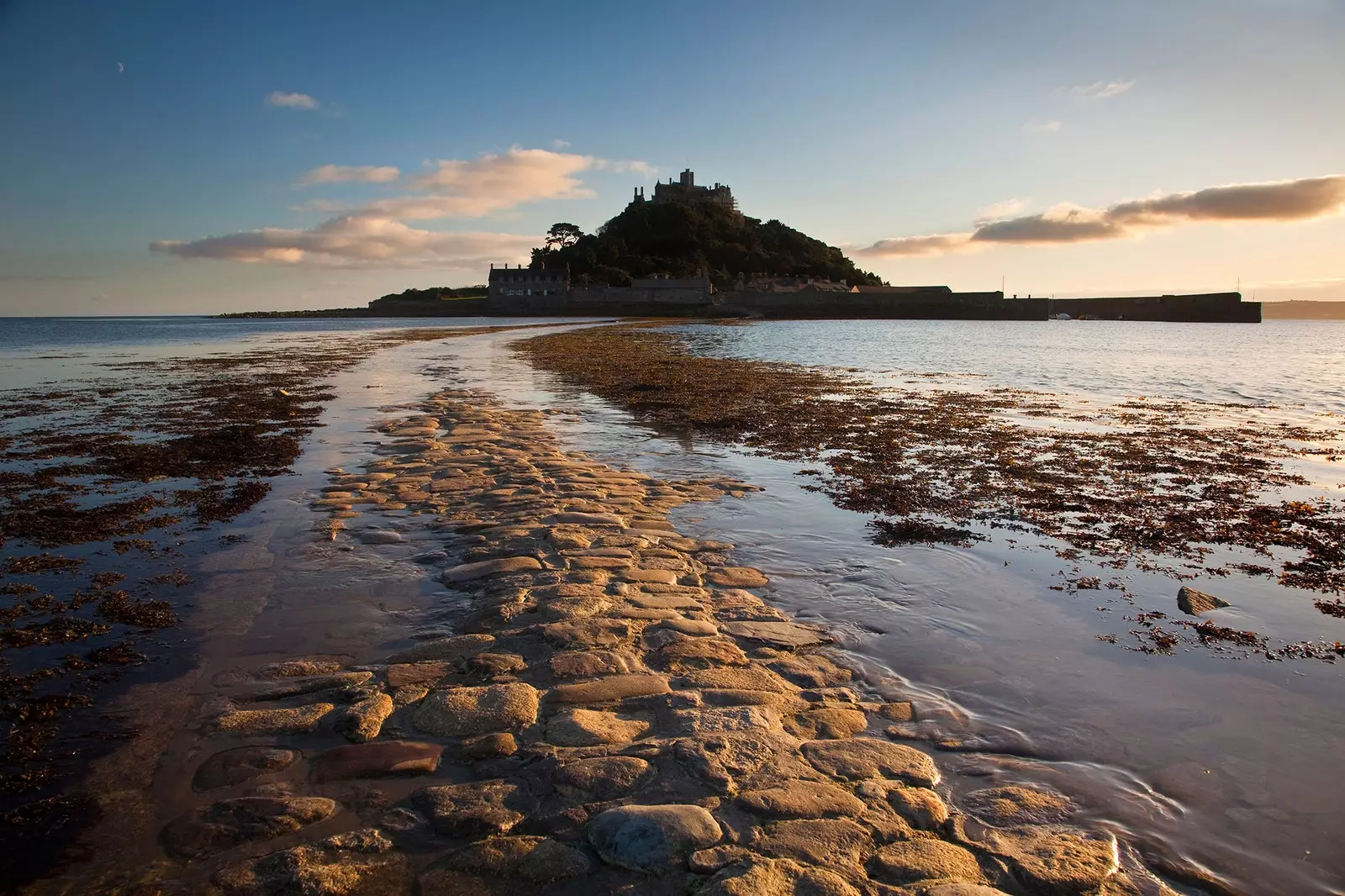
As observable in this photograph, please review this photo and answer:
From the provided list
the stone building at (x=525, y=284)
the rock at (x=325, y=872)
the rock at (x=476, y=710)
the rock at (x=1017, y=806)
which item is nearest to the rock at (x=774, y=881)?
the rock at (x=1017, y=806)

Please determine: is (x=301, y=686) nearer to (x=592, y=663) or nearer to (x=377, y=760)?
(x=377, y=760)

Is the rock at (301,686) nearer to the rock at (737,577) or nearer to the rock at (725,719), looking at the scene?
the rock at (725,719)

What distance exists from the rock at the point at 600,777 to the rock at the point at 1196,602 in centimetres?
410

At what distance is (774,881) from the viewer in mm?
2447

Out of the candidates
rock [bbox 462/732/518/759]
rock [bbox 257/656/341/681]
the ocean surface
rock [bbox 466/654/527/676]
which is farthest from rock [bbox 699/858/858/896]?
rock [bbox 257/656/341/681]

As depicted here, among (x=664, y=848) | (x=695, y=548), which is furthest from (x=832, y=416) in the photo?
(x=664, y=848)

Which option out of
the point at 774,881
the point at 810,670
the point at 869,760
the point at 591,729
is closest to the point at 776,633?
the point at 810,670

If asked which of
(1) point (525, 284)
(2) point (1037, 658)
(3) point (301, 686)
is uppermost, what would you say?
(1) point (525, 284)

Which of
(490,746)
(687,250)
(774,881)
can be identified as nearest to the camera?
(774,881)

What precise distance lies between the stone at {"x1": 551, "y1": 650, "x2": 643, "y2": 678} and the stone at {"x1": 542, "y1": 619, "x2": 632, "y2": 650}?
9 cm

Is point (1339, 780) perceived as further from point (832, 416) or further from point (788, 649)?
point (832, 416)

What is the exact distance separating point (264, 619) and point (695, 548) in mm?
3166

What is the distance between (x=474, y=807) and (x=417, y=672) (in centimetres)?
129

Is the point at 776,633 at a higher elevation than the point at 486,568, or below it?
below
